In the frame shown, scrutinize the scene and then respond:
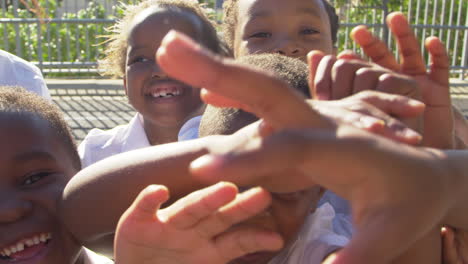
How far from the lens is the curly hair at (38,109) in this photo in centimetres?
158

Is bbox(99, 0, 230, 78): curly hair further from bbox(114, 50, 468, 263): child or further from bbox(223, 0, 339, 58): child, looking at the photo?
bbox(114, 50, 468, 263): child

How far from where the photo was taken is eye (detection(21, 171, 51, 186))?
1.48 m

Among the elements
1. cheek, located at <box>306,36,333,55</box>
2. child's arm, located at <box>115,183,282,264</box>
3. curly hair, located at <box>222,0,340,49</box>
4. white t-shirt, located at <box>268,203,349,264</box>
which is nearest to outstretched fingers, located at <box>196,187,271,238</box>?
child's arm, located at <box>115,183,282,264</box>

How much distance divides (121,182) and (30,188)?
398mm

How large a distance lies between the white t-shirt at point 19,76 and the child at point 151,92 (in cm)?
35

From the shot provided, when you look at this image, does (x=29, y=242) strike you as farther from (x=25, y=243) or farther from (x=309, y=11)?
(x=309, y=11)

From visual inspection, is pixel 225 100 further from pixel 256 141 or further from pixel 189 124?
pixel 189 124

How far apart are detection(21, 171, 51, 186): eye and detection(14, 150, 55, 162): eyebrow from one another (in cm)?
4

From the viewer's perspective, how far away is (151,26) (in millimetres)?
2607

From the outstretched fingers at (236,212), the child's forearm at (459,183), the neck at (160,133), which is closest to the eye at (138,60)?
the neck at (160,133)

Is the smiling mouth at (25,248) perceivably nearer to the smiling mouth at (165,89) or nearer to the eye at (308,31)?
the smiling mouth at (165,89)

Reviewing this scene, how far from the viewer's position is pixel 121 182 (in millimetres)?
1205

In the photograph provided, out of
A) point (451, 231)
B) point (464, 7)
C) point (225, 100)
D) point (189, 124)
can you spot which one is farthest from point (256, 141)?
point (464, 7)

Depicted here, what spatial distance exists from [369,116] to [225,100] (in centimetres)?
23
